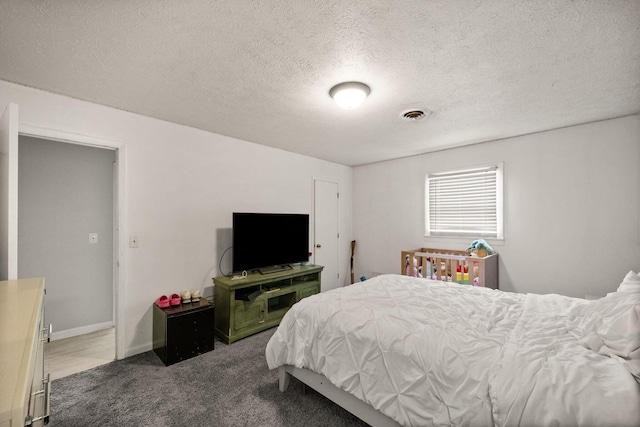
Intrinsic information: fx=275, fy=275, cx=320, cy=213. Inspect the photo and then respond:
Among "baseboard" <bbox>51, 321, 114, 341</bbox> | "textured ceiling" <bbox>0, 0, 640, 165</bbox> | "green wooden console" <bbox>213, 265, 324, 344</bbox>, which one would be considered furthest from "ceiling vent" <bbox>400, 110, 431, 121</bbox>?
"baseboard" <bbox>51, 321, 114, 341</bbox>

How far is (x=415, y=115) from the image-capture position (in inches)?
108

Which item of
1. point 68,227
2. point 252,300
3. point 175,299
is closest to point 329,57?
point 252,300

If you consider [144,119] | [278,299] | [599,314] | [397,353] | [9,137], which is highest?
[144,119]

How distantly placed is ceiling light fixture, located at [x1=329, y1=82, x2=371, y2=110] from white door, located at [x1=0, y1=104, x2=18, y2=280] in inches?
77.8

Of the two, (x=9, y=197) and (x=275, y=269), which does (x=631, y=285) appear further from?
(x=9, y=197)

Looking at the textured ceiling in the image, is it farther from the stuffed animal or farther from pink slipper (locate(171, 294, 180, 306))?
pink slipper (locate(171, 294, 180, 306))

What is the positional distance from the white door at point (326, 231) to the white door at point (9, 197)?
138 inches

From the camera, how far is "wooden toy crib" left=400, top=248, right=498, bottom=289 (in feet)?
10.6

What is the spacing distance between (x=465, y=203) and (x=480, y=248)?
73cm

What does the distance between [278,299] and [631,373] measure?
3195 mm

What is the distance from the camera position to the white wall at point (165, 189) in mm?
2473

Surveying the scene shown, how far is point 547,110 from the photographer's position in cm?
266

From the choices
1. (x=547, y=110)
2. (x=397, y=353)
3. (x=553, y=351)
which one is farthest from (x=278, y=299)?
(x=547, y=110)

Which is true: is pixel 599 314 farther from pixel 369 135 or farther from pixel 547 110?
pixel 369 135
